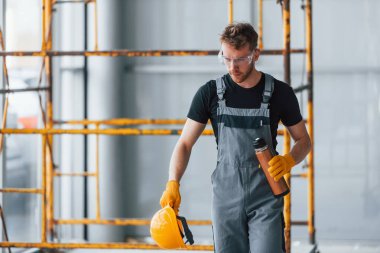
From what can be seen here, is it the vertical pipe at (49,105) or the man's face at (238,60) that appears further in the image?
the vertical pipe at (49,105)

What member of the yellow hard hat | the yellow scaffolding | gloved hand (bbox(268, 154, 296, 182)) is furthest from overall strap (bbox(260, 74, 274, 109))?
the yellow scaffolding

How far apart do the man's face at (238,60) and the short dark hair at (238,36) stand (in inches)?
0.8

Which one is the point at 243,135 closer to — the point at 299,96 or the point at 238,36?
the point at 238,36

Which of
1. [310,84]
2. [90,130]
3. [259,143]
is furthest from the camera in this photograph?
[310,84]

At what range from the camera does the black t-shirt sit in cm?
372

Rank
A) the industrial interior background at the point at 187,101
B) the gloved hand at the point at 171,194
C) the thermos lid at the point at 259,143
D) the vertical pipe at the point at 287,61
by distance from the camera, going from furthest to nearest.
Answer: the industrial interior background at the point at 187,101 → the vertical pipe at the point at 287,61 → the gloved hand at the point at 171,194 → the thermos lid at the point at 259,143

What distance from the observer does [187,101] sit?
9.09 m

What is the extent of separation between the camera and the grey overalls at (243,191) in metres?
3.68

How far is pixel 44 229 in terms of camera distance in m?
5.80

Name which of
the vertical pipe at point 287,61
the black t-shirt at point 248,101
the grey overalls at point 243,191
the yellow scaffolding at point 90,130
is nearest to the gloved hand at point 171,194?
the grey overalls at point 243,191

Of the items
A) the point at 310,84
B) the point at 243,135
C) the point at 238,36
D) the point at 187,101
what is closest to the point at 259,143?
the point at 243,135

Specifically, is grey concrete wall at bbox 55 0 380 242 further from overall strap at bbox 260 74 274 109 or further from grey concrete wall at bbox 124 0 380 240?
overall strap at bbox 260 74 274 109

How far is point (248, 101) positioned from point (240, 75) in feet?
0.50

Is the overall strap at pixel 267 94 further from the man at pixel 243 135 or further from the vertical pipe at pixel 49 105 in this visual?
the vertical pipe at pixel 49 105
